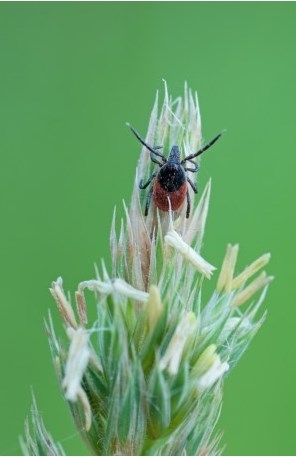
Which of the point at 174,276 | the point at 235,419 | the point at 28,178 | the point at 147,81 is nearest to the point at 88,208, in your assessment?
the point at 28,178

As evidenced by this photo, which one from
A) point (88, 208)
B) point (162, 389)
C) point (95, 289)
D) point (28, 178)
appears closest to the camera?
point (162, 389)

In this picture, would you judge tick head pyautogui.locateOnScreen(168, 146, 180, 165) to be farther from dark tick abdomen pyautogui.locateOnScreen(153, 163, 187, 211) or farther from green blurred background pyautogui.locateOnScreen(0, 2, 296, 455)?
green blurred background pyautogui.locateOnScreen(0, 2, 296, 455)

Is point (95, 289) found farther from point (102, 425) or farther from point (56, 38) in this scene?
point (56, 38)

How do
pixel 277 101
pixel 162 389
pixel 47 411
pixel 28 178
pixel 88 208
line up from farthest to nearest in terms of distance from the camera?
pixel 277 101
pixel 28 178
pixel 88 208
pixel 47 411
pixel 162 389

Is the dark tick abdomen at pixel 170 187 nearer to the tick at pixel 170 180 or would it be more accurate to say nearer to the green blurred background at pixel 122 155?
the tick at pixel 170 180

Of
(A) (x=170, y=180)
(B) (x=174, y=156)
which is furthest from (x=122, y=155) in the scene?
(B) (x=174, y=156)

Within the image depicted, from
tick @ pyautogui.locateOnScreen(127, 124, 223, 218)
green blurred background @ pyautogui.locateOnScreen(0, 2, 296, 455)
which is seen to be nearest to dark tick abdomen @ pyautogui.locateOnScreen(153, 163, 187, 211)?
tick @ pyautogui.locateOnScreen(127, 124, 223, 218)
